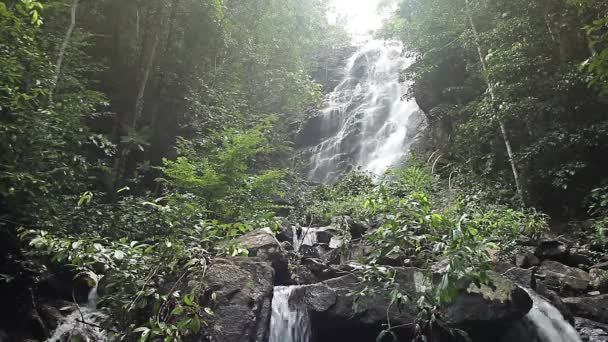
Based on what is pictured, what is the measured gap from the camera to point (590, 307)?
6.23 meters

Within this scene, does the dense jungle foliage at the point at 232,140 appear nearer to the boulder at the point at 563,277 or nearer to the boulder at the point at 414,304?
the boulder at the point at 414,304

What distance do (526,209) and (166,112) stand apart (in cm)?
1102

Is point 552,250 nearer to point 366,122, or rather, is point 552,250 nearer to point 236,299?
point 236,299

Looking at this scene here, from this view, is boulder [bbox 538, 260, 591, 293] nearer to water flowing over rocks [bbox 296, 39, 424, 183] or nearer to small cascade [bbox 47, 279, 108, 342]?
small cascade [bbox 47, 279, 108, 342]

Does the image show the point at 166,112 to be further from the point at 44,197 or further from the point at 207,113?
the point at 44,197

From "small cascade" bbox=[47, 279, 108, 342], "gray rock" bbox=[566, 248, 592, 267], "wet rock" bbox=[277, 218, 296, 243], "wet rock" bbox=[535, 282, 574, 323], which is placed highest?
"wet rock" bbox=[277, 218, 296, 243]

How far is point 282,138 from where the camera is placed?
17.5 m

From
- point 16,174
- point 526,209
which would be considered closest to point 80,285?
point 16,174

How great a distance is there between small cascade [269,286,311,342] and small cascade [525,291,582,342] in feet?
9.31

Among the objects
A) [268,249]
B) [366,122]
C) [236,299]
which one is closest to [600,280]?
[268,249]

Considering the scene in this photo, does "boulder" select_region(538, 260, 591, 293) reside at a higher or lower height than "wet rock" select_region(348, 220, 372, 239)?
lower

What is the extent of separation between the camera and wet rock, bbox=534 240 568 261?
758 centimetres

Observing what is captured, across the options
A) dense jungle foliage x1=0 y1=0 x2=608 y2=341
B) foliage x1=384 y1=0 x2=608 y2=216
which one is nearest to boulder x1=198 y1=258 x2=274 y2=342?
dense jungle foliage x1=0 y1=0 x2=608 y2=341

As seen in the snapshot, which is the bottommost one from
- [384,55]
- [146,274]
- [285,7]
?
[146,274]
